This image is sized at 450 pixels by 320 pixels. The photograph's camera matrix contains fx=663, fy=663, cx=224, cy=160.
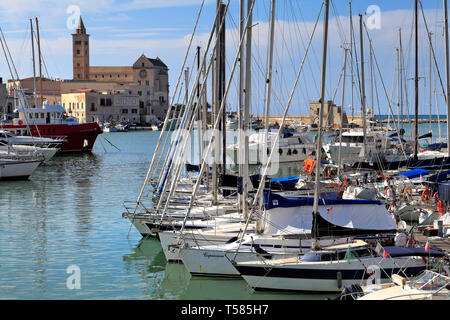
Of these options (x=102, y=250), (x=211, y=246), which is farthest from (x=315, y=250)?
(x=102, y=250)

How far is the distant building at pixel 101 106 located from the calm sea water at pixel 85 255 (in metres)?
113

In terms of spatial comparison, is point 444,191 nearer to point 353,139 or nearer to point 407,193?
point 407,193

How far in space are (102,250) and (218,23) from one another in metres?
8.72

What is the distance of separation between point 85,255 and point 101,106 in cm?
13462

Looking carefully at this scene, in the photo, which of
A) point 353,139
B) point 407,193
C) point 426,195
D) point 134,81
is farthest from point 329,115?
point 134,81

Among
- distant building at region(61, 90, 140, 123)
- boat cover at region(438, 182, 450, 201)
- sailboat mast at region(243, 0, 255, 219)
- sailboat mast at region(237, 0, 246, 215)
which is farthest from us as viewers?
distant building at region(61, 90, 140, 123)

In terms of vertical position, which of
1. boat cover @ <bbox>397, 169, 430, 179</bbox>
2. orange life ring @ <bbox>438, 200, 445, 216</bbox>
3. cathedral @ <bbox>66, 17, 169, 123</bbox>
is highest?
cathedral @ <bbox>66, 17, 169, 123</bbox>

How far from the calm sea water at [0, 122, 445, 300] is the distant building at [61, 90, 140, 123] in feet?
372

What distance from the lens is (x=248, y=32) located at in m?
19.7

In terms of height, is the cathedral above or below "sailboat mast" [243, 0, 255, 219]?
above

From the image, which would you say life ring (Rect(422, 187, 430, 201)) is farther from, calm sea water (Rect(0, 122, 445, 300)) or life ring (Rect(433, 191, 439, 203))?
calm sea water (Rect(0, 122, 445, 300))

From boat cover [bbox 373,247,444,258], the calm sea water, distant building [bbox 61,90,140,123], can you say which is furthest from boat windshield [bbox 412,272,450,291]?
distant building [bbox 61,90,140,123]

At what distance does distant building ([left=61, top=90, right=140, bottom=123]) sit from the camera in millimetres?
149500

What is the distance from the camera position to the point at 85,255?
20672mm
